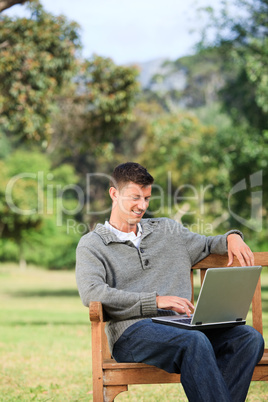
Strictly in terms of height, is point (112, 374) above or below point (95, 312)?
below

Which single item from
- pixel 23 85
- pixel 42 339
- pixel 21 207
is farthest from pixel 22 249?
pixel 42 339

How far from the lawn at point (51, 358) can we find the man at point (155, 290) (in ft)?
5.62

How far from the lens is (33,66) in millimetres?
12609

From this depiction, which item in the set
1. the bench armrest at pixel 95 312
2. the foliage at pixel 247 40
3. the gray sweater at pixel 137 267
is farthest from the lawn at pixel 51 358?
the foliage at pixel 247 40

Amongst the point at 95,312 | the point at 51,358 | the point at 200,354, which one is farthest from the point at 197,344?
the point at 51,358

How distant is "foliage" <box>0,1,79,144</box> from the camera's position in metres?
12.6

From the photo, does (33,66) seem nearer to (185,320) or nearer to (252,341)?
(185,320)

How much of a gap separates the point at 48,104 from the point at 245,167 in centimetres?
654

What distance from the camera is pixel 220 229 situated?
20750 mm

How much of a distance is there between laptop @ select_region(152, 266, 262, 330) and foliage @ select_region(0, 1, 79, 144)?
960 centimetres

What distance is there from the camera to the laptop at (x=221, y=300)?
299 centimetres

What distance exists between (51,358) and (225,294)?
15.1 ft

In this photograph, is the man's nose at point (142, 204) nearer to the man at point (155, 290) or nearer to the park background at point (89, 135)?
the man at point (155, 290)

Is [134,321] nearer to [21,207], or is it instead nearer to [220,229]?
[220,229]
